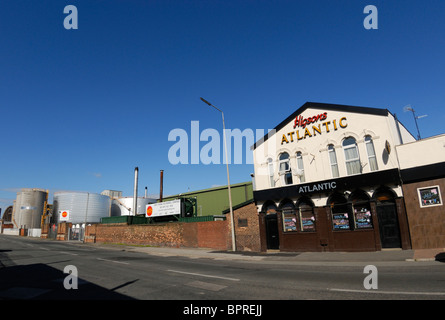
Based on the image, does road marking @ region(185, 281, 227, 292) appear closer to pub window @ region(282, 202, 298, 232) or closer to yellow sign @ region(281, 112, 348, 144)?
pub window @ region(282, 202, 298, 232)

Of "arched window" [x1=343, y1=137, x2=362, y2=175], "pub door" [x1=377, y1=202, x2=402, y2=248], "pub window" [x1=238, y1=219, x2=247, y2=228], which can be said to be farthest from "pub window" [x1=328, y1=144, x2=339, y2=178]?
"pub window" [x1=238, y1=219, x2=247, y2=228]

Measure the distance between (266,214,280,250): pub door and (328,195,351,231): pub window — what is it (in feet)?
14.6

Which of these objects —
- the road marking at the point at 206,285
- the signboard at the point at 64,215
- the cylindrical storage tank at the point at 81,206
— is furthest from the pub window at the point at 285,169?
the cylindrical storage tank at the point at 81,206

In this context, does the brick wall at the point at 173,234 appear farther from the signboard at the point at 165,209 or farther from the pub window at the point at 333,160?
the pub window at the point at 333,160

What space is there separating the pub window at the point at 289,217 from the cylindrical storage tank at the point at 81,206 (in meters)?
69.6

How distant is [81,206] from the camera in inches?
3031

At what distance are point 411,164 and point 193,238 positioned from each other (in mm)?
19652

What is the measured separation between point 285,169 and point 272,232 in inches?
203

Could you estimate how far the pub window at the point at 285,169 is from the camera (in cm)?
2134

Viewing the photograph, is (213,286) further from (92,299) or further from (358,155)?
(358,155)

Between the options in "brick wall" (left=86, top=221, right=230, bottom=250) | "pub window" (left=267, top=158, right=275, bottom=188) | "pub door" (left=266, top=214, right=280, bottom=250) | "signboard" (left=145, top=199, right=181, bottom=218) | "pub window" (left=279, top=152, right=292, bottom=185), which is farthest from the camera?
"signboard" (left=145, top=199, right=181, bottom=218)

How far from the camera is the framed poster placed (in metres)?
15.2

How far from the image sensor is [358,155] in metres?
18.2
